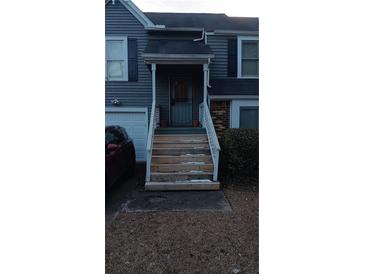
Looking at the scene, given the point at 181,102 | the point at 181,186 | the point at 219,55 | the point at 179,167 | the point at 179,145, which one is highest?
the point at 219,55

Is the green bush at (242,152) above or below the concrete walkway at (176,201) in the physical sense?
above

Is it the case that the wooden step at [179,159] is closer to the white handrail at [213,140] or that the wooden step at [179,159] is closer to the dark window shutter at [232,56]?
the white handrail at [213,140]

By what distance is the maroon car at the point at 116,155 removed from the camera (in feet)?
17.2

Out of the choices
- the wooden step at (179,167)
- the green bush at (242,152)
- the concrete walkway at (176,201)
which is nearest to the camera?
the concrete walkway at (176,201)

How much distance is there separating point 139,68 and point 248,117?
405cm

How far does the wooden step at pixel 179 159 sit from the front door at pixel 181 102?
307 cm

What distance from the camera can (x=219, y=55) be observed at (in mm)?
8773

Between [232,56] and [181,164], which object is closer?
[181,164]

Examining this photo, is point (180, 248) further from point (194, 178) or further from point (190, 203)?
point (194, 178)

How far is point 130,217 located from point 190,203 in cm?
120

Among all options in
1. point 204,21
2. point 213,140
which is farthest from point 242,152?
point 204,21

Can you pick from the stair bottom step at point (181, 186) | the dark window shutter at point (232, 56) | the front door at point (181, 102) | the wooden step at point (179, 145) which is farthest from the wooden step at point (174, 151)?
the dark window shutter at point (232, 56)

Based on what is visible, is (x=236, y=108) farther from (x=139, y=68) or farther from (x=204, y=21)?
(x=204, y=21)

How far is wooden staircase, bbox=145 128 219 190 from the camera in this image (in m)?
5.76
